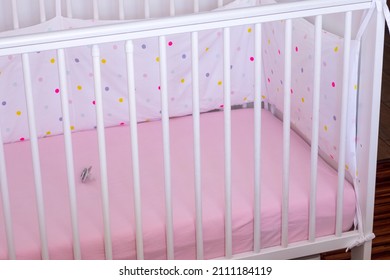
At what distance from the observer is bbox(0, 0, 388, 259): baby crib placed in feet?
5.77

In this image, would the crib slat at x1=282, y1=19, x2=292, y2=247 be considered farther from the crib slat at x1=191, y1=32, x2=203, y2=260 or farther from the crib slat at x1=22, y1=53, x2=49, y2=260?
the crib slat at x1=22, y1=53, x2=49, y2=260

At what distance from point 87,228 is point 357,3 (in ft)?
2.78

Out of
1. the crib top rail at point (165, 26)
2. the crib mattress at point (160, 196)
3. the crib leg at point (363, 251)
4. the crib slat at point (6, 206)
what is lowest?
the crib leg at point (363, 251)

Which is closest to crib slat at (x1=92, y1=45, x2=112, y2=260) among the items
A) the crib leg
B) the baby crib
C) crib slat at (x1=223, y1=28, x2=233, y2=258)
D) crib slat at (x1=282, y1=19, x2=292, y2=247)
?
the baby crib

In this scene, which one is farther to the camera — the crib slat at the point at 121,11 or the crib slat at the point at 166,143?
the crib slat at the point at 121,11

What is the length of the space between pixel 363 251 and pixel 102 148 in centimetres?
80

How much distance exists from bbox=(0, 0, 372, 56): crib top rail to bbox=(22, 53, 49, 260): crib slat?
0.14 feet

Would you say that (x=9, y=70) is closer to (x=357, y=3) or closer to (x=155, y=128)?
(x=155, y=128)

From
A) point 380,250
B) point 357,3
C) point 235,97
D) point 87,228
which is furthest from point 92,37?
point 380,250

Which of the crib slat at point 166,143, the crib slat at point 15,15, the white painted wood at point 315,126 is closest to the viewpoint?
the crib slat at point 166,143

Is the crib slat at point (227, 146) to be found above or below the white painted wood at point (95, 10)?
below

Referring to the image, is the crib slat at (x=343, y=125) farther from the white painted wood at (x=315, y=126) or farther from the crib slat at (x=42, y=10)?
the crib slat at (x=42, y=10)

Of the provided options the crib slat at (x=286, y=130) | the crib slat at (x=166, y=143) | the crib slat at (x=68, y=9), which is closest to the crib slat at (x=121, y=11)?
the crib slat at (x=68, y=9)

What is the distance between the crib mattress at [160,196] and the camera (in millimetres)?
1910
